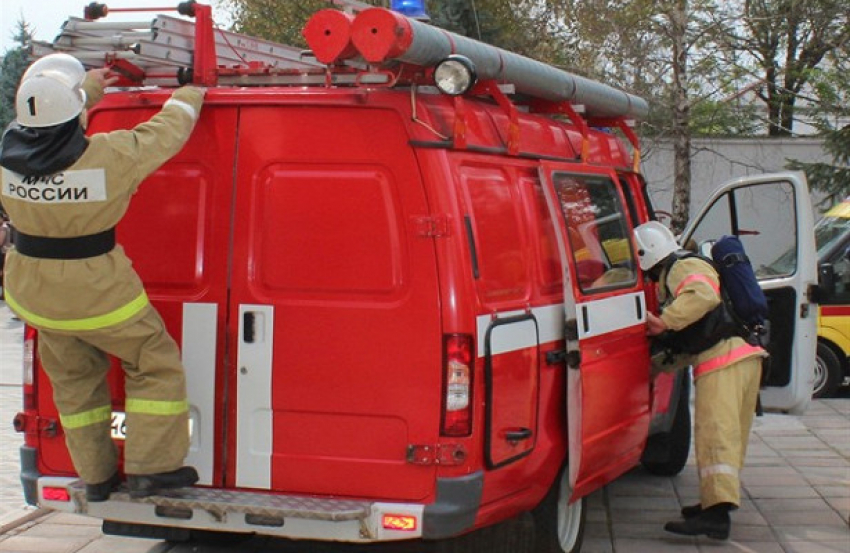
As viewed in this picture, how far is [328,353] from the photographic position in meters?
4.80

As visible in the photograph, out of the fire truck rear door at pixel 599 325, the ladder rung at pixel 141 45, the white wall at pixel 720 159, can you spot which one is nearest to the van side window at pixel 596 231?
the fire truck rear door at pixel 599 325

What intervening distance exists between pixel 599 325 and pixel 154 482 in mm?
2140

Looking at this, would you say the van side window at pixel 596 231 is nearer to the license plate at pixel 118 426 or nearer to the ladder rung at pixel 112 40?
the ladder rung at pixel 112 40

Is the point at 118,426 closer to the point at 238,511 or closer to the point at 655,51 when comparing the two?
the point at 238,511

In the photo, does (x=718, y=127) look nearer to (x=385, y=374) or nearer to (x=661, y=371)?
(x=661, y=371)

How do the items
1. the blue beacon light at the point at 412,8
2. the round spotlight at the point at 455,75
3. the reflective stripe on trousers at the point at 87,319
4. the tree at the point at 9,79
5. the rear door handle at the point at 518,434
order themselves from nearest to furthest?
the round spotlight at the point at 455,75, the reflective stripe on trousers at the point at 87,319, the rear door handle at the point at 518,434, the blue beacon light at the point at 412,8, the tree at the point at 9,79

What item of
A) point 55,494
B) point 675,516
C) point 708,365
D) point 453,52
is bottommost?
point 675,516

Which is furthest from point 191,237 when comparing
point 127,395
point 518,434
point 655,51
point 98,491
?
point 655,51

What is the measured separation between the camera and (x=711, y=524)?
6.34 meters

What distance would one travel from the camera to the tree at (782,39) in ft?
68.5

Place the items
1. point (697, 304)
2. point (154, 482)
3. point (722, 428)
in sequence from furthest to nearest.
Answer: point (722, 428), point (697, 304), point (154, 482)

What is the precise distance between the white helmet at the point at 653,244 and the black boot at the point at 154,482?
287cm

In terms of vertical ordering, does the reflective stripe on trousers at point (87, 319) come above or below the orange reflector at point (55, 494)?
above

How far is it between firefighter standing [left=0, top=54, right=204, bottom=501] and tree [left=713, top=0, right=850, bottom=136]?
49.8 feet
